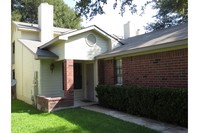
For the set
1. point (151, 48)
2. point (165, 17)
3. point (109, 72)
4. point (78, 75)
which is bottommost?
point (78, 75)

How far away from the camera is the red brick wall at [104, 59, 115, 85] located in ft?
37.6

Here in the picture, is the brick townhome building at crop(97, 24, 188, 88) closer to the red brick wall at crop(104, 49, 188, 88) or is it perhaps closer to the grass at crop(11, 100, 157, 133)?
the red brick wall at crop(104, 49, 188, 88)

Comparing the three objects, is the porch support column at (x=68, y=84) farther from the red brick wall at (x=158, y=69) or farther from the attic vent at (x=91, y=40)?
the red brick wall at (x=158, y=69)

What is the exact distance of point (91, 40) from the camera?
12.2 meters

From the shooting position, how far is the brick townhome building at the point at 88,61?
8.19m

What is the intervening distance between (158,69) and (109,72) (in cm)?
363

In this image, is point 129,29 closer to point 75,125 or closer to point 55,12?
point 75,125

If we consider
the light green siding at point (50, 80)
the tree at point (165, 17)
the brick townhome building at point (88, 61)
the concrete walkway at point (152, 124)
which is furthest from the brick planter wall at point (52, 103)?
the tree at point (165, 17)

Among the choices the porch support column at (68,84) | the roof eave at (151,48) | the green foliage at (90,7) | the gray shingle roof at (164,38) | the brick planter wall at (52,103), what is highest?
the green foliage at (90,7)

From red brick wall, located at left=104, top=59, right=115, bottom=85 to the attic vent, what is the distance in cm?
130

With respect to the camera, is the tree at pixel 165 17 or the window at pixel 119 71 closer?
the window at pixel 119 71

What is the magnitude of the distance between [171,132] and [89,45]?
7117 mm

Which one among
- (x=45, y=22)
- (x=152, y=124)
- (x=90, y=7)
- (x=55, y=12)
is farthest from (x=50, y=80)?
(x=55, y=12)
